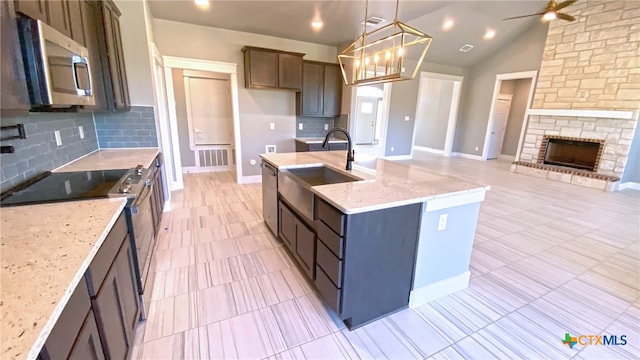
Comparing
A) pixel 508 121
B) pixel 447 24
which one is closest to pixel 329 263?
pixel 447 24

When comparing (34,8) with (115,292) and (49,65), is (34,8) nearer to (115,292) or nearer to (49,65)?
(49,65)

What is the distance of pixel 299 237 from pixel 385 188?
85 centimetres

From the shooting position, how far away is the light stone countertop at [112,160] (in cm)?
227

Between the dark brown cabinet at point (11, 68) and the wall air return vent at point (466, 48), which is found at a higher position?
the wall air return vent at point (466, 48)

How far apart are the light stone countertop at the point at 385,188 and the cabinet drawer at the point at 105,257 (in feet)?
3.63

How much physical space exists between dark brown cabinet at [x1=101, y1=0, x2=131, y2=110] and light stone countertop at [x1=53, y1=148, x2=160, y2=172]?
0.49m

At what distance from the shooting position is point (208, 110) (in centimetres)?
566

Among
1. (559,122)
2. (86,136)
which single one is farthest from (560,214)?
(86,136)

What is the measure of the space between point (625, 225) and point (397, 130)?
4650mm

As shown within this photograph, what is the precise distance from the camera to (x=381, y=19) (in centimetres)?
405

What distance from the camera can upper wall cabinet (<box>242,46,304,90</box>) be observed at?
4582mm

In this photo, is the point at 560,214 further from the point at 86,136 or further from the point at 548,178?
the point at 86,136

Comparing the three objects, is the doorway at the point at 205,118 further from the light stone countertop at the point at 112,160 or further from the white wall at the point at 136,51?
the light stone countertop at the point at 112,160

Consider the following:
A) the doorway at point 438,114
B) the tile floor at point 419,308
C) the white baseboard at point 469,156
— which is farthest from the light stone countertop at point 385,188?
the white baseboard at point 469,156
